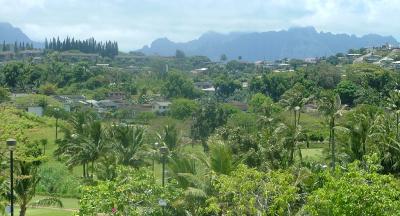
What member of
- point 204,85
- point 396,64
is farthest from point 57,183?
point 204,85

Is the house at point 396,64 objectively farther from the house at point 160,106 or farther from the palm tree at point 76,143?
the palm tree at point 76,143

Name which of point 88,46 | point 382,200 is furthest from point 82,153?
point 88,46

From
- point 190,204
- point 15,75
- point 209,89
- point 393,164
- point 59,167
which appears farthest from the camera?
point 209,89

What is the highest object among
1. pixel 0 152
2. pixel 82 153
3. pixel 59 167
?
pixel 0 152

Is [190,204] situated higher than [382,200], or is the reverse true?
[382,200]

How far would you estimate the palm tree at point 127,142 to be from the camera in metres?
35.0

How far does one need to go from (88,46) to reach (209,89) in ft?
235

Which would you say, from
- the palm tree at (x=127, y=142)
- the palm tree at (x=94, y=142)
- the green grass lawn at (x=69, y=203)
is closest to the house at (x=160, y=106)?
the green grass lawn at (x=69, y=203)

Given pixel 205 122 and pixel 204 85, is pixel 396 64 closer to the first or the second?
pixel 204 85

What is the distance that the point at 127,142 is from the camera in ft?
119

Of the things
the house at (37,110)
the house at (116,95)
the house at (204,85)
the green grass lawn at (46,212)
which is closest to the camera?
the green grass lawn at (46,212)

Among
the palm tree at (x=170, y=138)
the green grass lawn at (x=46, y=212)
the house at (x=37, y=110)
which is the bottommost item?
the green grass lawn at (x=46, y=212)

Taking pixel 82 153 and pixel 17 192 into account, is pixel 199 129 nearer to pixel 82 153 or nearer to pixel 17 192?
pixel 82 153

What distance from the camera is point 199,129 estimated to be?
62.7 metres
